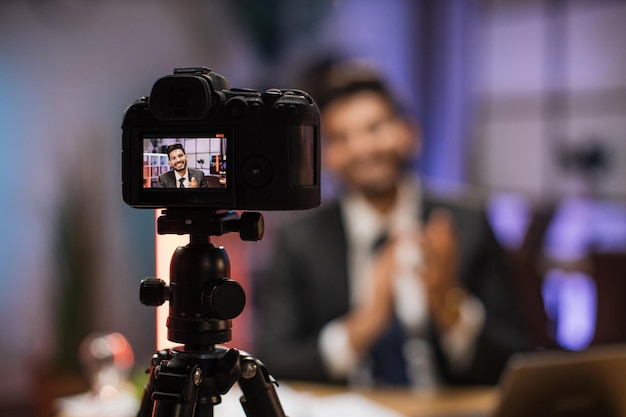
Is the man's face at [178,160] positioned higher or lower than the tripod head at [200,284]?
higher

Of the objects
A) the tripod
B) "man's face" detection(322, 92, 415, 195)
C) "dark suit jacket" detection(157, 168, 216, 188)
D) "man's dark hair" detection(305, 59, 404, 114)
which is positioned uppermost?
"man's dark hair" detection(305, 59, 404, 114)

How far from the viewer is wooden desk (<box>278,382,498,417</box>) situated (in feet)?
5.13

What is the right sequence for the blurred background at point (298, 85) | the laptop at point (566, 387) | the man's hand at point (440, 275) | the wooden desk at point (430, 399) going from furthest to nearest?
1. the blurred background at point (298, 85)
2. the man's hand at point (440, 275)
3. the wooden desk at point (430, 399)
4. the laptop at point (566, 387)

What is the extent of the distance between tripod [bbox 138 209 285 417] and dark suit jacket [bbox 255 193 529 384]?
1354 millimetres

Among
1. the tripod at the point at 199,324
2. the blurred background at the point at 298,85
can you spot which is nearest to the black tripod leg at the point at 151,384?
the tripod at the point at 199,324

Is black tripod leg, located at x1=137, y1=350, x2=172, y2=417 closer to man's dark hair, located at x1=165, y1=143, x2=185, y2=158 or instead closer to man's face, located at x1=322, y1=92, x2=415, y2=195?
man's dark hair, located at x1=165, y1=143, x2=185, y2=158

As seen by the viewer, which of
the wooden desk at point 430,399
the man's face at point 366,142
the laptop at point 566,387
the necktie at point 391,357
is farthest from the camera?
the man's face at point 366,142

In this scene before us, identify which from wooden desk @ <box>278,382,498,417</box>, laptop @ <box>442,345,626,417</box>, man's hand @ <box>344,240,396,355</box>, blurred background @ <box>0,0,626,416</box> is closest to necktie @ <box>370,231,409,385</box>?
man's hand @ <box>344,240,396,355</box>

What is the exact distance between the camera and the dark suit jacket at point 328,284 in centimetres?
217

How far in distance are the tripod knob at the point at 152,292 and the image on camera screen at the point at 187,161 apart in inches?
4.1

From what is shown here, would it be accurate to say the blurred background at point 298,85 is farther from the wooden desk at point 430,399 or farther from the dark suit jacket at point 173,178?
the dark suit jacket at point 173,178

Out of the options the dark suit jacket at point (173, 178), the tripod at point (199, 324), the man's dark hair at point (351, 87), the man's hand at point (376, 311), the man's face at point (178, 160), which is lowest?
the man's hand at point (376, 311)

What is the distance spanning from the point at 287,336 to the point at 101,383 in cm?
78

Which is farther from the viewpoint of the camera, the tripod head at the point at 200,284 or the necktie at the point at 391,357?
the necktie at the point at 391,357
